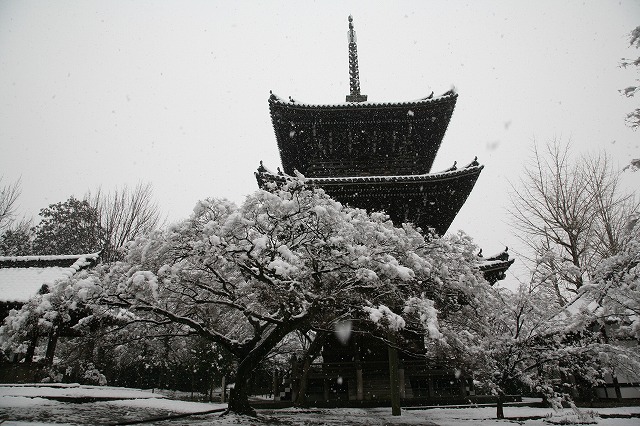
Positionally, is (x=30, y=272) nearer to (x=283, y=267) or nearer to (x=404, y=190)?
(x=283, y=267)

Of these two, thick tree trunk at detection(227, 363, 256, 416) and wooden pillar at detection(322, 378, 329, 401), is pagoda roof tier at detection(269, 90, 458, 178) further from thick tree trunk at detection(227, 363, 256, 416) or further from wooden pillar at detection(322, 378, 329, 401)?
thick tree trunk at detection(227, 363, 256, 416)

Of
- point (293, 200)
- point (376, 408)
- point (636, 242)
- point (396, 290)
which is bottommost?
point (376, 408)

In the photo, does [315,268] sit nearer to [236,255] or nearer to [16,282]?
[236,255]

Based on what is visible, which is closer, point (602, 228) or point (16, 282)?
point (16, 282)

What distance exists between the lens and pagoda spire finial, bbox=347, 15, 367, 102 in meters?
15.2

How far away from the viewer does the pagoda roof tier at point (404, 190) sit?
468 inches

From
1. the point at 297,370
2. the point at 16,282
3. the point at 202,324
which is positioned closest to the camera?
the point at 202,324

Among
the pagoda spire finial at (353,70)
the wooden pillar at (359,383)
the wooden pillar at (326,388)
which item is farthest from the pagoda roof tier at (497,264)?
the pagoda spire finial at (353,70)

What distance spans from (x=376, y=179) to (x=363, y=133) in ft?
9.38

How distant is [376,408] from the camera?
11453 mm

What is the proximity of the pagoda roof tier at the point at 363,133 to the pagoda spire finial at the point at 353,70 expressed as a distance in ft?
6.32

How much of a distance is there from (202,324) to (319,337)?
3.94 m

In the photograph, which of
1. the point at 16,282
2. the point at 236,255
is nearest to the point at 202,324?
the point at 236,255

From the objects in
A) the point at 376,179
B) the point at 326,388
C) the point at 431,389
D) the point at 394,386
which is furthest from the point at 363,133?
the point at 431,389
